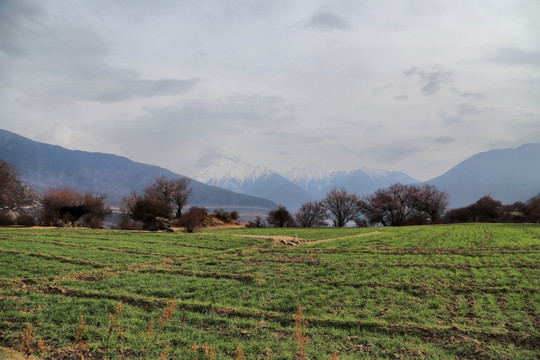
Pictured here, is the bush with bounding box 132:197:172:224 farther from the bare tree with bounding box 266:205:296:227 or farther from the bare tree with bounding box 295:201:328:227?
the bare tree with bounding box 295:201:328:227

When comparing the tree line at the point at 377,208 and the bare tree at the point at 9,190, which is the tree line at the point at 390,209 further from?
the bare tree at the point at 9,190

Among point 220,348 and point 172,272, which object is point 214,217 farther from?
point 220,348

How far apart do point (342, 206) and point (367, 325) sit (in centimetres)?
8059

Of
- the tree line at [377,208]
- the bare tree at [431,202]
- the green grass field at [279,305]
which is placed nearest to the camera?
the green grass field at [279,305]

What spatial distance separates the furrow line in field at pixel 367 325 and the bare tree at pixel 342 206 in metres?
78.8

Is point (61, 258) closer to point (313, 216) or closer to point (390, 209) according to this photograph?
point (313, 216)

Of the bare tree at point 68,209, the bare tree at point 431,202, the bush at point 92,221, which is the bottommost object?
the bush at point 92,221

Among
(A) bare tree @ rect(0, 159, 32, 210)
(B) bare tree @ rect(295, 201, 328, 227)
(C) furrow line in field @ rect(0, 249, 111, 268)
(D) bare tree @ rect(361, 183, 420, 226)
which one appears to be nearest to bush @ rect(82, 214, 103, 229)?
(A) bare tree @ rect(0, 159, 32, 210)

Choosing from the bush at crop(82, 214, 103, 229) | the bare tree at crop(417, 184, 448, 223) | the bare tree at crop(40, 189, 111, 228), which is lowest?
the bush at crop(82, 214, 103, 229)

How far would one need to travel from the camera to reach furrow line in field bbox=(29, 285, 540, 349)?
25.4 ft

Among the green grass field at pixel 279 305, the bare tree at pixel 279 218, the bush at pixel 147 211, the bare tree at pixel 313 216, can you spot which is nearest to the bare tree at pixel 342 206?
the bare tree at pixel 313 216

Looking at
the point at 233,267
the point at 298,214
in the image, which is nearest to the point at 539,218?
the point at 298,214

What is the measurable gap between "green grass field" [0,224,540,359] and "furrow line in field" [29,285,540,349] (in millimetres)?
28

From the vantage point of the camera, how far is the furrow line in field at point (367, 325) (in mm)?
7743
